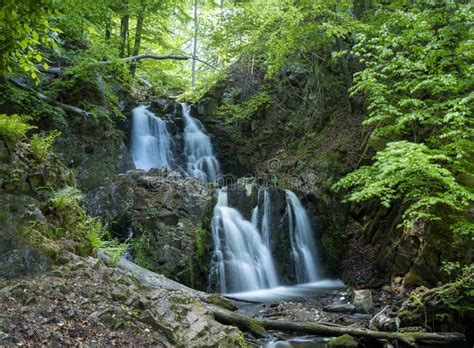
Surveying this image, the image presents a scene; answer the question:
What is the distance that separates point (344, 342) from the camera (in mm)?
6371

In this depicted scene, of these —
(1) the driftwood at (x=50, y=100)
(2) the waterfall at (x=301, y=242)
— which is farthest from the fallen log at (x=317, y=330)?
(1) the driftwood at (x=50, y=100)

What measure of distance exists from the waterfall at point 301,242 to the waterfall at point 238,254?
923 mm

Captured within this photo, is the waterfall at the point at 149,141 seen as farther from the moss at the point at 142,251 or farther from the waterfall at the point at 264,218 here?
the moss at the point at 142,251

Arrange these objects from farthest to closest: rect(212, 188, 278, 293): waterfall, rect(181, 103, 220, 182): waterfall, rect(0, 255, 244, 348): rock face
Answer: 1. rect(181, 103, 220, 182): waterfall
2. rect(212, 188, 278, 293): waterfall
3. rect(0, 255, 244, 348): rock face

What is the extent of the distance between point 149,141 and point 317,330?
10692 millimetres

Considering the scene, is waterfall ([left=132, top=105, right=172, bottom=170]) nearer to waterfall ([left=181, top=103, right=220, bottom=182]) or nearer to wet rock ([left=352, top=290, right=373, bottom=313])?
waterfall ([left=181, top=103, right=220, bottom=182])

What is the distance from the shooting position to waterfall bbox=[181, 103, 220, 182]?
15.6 m

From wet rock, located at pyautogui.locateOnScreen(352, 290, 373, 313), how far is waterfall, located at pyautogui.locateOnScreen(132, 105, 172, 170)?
8.89m

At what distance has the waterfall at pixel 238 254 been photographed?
33.5 ft

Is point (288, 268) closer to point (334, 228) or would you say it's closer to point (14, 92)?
point (334, 228)

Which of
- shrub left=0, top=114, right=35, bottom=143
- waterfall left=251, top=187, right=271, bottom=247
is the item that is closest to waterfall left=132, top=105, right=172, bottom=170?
waterfall left=251, top=187, right=271, bottom=247

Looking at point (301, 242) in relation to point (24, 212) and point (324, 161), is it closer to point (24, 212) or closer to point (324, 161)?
point (324, 161)

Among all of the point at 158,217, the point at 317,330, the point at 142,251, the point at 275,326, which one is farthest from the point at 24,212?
the point at 158,217

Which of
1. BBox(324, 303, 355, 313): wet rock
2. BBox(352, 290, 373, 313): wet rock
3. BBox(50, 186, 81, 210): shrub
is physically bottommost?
BBox(324, 303, 355, 313): wet rock
